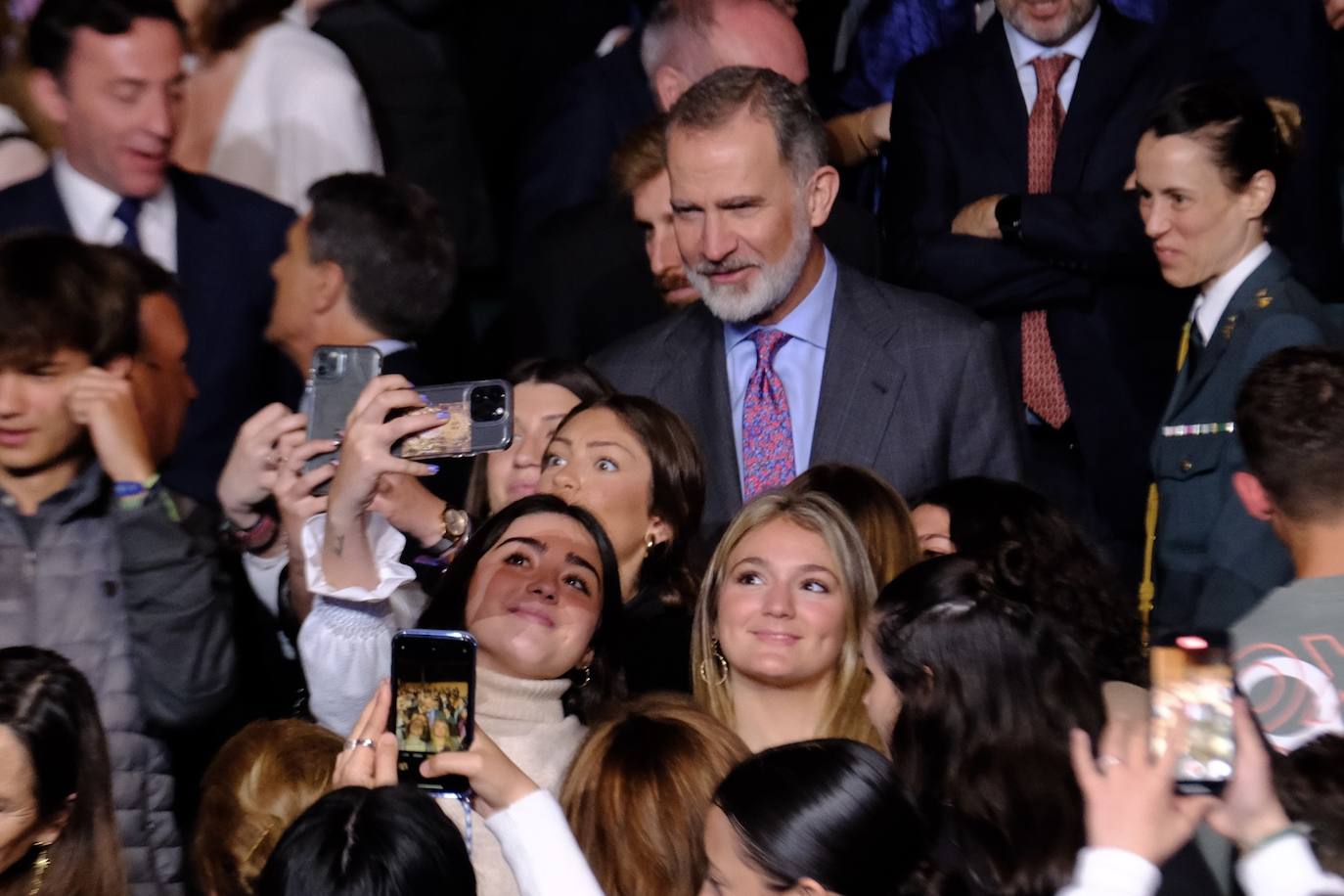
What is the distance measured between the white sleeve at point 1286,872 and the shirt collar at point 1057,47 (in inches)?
114

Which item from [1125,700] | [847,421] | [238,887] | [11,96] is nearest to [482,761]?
[238,887]

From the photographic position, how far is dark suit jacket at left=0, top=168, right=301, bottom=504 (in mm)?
4949

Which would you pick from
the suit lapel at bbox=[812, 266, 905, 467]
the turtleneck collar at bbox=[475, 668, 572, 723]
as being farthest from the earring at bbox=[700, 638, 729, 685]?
the suit lapel at bbox=[812, 266, 905, 467]

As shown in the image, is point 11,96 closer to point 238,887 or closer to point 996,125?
point 996,125

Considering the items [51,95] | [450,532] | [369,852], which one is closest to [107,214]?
[51,95]

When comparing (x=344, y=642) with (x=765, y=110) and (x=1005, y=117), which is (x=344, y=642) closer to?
(x=765, y=110)

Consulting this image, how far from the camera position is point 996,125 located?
203 inches

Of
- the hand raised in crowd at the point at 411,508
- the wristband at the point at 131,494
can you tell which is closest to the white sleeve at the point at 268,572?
the hand raised in crowd at the point at 411,508

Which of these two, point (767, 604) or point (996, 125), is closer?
point (767, 604)

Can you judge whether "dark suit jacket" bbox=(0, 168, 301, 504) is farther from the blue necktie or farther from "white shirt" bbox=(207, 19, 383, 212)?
"white shirt" bbox=(207, 19, 383, 212)

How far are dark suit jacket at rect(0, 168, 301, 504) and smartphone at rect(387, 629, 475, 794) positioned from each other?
188cm

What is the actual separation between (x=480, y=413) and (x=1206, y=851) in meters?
1.47

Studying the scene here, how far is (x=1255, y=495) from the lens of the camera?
12.7 feet

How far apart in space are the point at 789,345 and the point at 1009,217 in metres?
0.74
